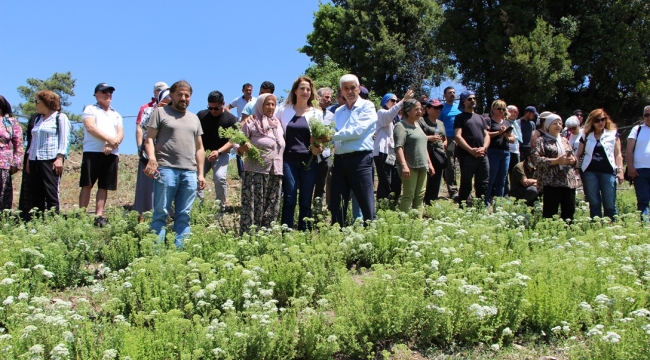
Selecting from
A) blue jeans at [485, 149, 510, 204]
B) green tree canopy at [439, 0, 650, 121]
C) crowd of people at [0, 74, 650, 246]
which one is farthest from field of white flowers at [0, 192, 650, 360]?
green tree canopy at [439, 0, 650, 121]

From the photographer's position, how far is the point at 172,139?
22.9 ft

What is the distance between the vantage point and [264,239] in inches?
253

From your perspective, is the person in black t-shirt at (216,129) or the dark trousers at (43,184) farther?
the person in black t-shirt at (216,129)

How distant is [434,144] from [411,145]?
4.78 feet

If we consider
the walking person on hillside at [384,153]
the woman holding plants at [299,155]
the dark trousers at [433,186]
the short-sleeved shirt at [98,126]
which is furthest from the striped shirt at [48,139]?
the dark trousers at [433,186]

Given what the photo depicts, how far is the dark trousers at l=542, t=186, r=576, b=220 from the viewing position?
8625 millimetres

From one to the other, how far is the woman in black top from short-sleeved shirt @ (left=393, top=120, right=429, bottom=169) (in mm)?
2075

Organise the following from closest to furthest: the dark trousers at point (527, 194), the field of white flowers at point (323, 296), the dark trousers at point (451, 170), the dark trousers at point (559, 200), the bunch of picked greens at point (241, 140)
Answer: the field of white flowers at point (323, 296) → the bunch of picked greens at point (241, 140) → the dark trousers at point (559, 200) → the dark trousers at point (527, 194) → the dark trousers at point (451, 170)

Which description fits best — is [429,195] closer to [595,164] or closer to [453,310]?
[595,164]

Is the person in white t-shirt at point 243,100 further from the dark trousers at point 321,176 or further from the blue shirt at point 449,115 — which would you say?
the blue shirt at point 449,115

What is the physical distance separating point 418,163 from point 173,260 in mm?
4023

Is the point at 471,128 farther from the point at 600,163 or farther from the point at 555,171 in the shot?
the point at 600,163

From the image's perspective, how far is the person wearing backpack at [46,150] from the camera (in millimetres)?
8492

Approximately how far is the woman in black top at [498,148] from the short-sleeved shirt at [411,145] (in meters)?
2.07
